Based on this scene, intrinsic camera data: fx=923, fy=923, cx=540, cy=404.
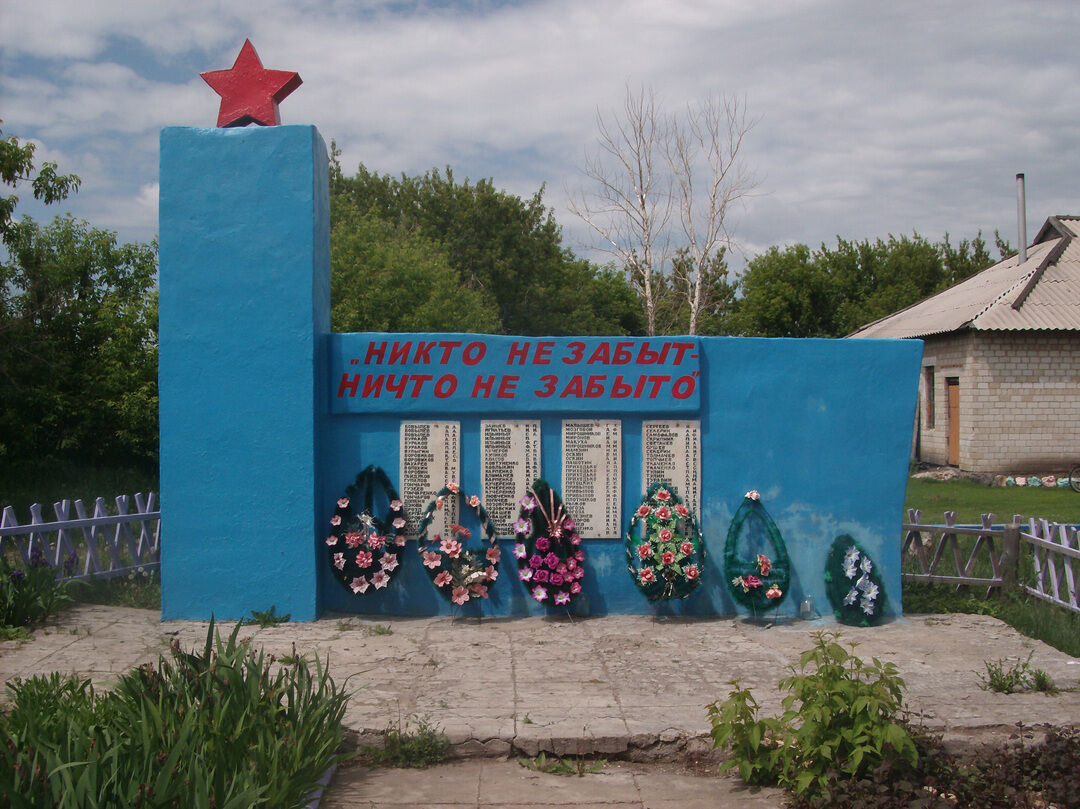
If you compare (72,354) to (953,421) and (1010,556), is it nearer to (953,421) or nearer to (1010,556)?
(1010,556)

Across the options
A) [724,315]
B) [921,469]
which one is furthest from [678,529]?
[724,315]

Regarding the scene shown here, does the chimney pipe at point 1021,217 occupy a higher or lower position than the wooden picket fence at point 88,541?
higher

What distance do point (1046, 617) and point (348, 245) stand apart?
61.6 ft

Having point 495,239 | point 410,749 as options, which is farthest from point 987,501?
point 495,239

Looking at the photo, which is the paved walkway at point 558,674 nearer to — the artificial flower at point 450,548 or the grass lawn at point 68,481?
the artificial flower at point 450,548

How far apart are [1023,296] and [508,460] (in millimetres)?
17637

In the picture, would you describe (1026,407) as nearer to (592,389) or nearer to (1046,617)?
(1046,617)

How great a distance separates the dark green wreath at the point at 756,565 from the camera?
24.7 ft

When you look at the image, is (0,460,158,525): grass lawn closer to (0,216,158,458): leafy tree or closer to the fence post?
(0,216,158,458): leafy tree

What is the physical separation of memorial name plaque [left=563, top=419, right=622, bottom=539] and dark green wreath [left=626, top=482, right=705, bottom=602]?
8.5 inches

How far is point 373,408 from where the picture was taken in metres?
7.62

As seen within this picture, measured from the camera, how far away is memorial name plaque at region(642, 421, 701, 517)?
771 centimetres

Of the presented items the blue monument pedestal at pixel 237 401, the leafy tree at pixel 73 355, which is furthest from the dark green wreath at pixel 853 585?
the leafy tree at pixel 73 355

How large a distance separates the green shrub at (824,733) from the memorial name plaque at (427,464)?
145 inches
